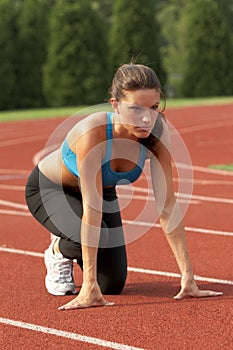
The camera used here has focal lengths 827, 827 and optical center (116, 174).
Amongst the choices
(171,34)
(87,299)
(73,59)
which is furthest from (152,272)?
(171,34)

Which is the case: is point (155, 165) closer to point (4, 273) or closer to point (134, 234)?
point (4, 273)

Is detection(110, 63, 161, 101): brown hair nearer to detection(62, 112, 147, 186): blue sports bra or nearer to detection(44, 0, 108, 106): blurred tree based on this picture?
detection(62, 112, 147, 186): blue sports bra

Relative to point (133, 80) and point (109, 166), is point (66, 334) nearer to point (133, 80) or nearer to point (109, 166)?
point (109, 166)

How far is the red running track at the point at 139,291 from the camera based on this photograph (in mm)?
4598

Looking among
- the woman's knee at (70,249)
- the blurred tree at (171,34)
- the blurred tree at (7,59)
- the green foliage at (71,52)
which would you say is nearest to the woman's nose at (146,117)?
the woman's knee at (70,249)

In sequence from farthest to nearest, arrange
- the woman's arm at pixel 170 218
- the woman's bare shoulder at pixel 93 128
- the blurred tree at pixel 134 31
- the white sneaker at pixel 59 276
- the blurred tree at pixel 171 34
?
the blurred tree at pixel 171 34 → the blurred tree at pixel 134 31 → the white sneaker at pixel 59 276 → the woman's arm at pixel 170 218 → the woman's bare shoulder at pixel 93 128

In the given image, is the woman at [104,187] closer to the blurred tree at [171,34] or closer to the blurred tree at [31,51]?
the blurred tree at [31,51]

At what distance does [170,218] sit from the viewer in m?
5.36

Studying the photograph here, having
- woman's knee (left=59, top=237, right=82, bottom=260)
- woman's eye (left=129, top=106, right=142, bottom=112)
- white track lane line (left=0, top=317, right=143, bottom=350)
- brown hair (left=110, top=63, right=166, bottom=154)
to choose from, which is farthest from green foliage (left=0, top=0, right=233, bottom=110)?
white track lane line (left=0, top=317, right=143, bottom=350)

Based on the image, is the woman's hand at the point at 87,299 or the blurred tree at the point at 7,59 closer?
the woman's hand at the point at 87,299

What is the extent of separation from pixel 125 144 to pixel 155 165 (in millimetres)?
280

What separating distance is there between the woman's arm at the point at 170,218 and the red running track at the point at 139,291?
105 mm

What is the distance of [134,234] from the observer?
7.65 meters

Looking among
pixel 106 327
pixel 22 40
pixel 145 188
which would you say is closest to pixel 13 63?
pixel 22 40
